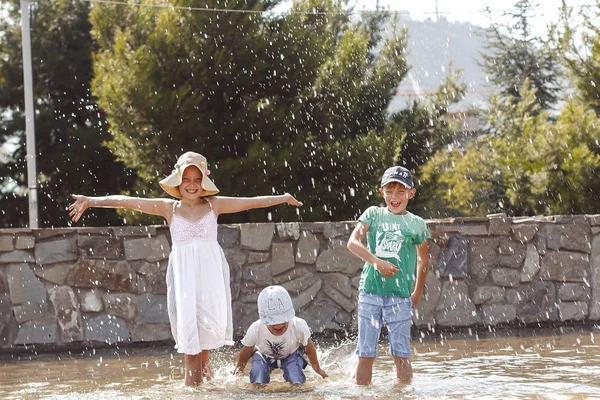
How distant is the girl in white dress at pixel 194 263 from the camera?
596cm

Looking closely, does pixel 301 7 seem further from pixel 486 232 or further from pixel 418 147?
pixel 486 232

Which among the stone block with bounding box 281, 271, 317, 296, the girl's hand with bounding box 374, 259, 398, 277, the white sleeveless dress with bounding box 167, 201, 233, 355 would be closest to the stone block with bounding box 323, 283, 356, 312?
the stone block with bounding box 281, 271, 317, 296

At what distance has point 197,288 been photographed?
6.02m

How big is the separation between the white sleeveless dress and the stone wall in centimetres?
277

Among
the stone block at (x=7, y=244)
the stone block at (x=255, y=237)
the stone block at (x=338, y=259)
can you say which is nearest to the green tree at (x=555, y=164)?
the stone block at (x=338, y=259)

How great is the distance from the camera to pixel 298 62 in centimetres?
1788

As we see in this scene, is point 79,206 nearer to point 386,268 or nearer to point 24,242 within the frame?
point 386,268

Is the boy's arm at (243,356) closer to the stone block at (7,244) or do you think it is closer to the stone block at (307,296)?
the stone block at (307,296)

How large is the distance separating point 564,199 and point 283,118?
4.80m

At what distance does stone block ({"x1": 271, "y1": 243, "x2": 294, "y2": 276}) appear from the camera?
8.96 meters

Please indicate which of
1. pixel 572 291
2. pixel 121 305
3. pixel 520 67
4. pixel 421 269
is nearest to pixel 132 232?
pixel 121 305

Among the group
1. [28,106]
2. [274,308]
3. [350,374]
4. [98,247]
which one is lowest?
[350,374]

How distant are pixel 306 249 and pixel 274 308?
9.61 feet

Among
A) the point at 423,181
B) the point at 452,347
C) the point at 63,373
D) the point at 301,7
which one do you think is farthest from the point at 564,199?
the point at 63,373
